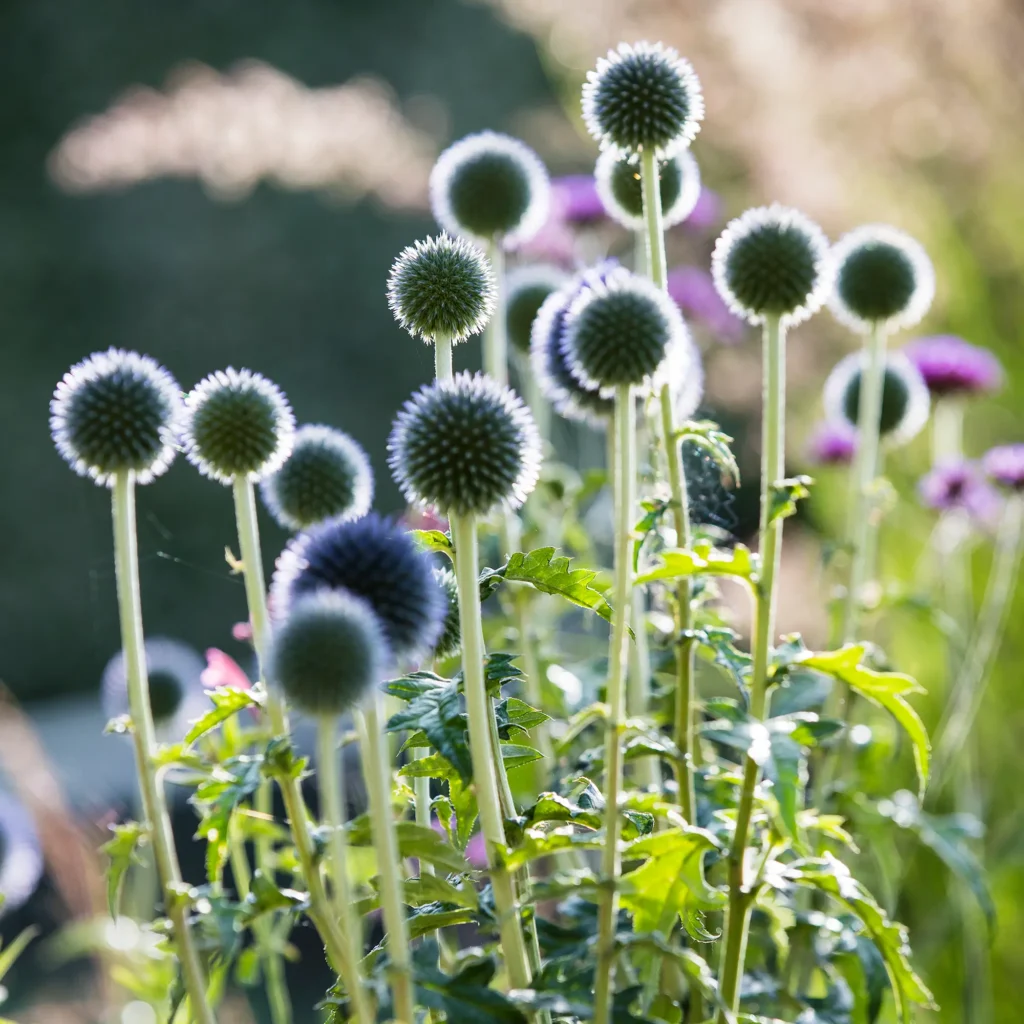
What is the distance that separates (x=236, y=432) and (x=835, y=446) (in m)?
1.48

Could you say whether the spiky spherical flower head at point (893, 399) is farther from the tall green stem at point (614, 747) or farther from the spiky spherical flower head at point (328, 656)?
the spiky spherical flower head at point (328, 656)

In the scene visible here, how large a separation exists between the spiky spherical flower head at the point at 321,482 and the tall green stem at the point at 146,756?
0.65 feet

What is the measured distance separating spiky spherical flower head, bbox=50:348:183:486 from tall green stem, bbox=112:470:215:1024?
0.07m

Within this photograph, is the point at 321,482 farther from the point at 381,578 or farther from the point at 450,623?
the point at 381,578

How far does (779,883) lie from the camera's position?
1.14 meters

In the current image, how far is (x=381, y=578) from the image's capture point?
1.01 metres

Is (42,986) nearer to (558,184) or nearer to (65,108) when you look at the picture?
(558,184)

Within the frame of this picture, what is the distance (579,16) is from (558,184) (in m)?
0.65

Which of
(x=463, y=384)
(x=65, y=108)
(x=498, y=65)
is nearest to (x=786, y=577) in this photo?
(x=463, y=384)

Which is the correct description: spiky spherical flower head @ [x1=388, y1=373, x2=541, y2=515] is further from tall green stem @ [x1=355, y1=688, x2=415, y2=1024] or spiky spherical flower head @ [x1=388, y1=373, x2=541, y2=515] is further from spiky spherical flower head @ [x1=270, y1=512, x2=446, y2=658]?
tall green stem @ [x1=355, y1=688, x2=415, y2=1024]

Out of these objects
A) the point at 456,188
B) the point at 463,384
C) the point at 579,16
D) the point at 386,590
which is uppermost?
the point at 579,16

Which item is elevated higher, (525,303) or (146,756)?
(525,303)

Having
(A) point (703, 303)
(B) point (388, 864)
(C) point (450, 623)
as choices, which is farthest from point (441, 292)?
(A) point (703, 303)

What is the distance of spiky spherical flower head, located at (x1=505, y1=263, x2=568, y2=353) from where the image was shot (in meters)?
2.16
